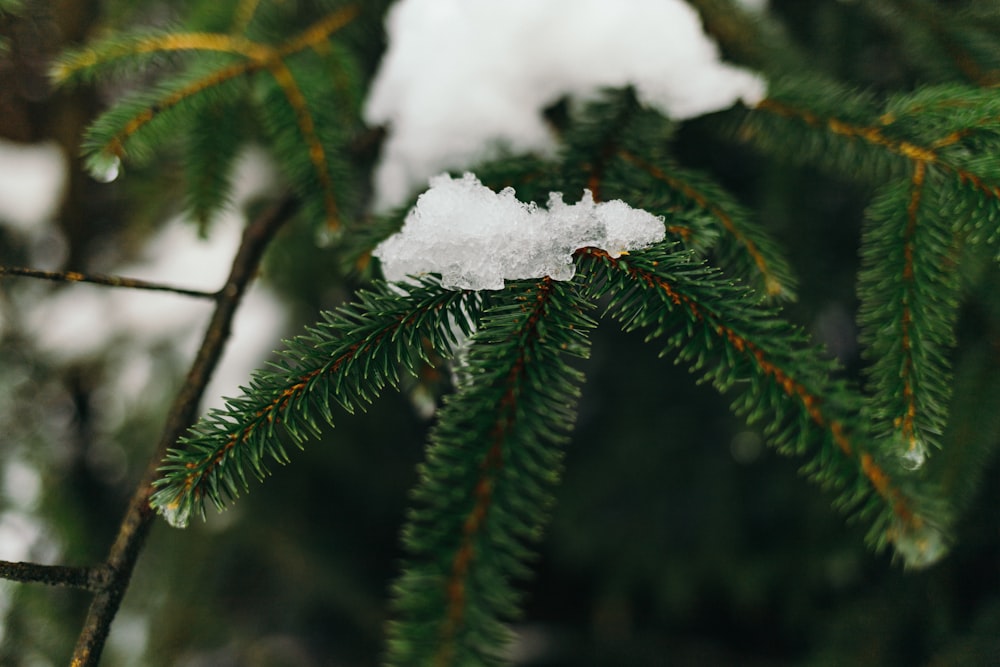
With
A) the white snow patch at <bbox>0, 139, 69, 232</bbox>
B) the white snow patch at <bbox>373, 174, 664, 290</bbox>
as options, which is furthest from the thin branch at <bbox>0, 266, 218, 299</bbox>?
the white snow patch at <bbox>0, 139, 69, 232</bbox>

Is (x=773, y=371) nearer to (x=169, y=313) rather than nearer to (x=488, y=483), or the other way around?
(x=488, y=483)

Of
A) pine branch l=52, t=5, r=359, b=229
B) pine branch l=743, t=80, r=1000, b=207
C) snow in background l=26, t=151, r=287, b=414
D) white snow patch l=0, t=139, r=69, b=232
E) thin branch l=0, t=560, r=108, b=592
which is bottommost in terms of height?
snow in background l=26, t=151, r=287, b=414

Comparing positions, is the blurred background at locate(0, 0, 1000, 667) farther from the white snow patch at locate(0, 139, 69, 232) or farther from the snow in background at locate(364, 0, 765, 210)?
the snow in background at locate(364, 0, 765, 210)

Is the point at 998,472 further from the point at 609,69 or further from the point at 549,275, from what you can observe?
the point at 549,275

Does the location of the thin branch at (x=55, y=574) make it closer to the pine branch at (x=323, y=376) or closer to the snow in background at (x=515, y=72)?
the pine branch at (x=323, y=376)

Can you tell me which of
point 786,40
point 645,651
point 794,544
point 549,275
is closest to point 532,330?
point 549,275

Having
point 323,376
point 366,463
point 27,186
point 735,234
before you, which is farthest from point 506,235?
point 27,186
